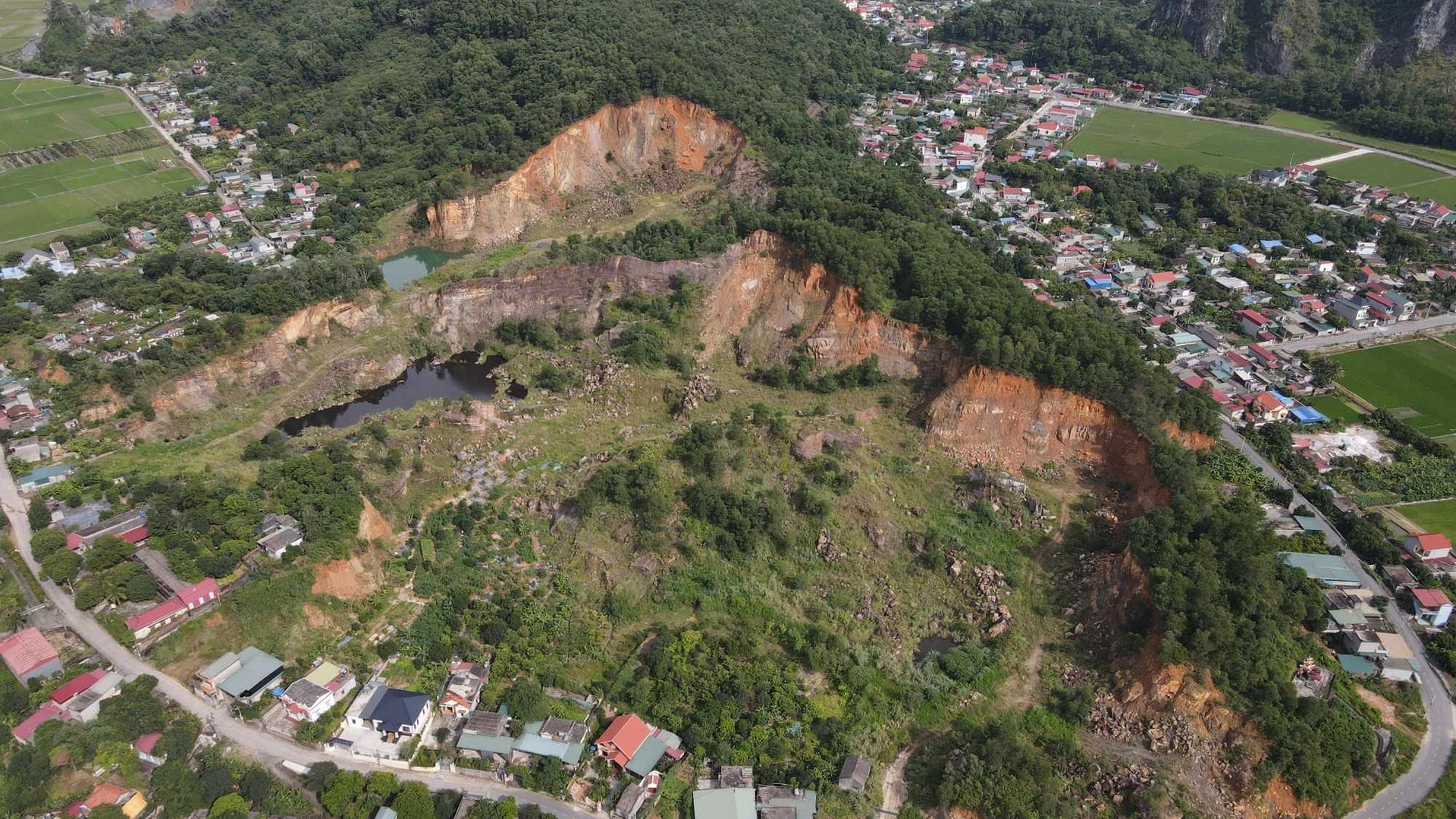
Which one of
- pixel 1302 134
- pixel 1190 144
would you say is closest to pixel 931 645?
pixel 1190 144

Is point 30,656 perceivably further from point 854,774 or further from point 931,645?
point 931,645

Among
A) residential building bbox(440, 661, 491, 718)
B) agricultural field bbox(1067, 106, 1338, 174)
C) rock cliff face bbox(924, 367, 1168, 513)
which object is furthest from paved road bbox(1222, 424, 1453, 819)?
agricultural field bbox(1067, 106, 1338, 174)

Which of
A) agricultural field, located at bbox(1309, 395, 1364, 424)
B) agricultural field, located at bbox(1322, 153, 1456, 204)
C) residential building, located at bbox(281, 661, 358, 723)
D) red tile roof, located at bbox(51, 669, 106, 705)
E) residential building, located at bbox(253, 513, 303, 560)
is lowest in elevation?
agricultural field, located at bbox(1309, 395, 1364, 424)

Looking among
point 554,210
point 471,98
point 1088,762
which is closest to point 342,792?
point 1088,762

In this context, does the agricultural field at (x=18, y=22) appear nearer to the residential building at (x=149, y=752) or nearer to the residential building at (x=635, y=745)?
the residential building at (x=149, y=752)

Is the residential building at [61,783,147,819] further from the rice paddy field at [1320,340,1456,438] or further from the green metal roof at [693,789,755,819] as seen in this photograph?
the rice paddy field at [1320,340,1456,438]
